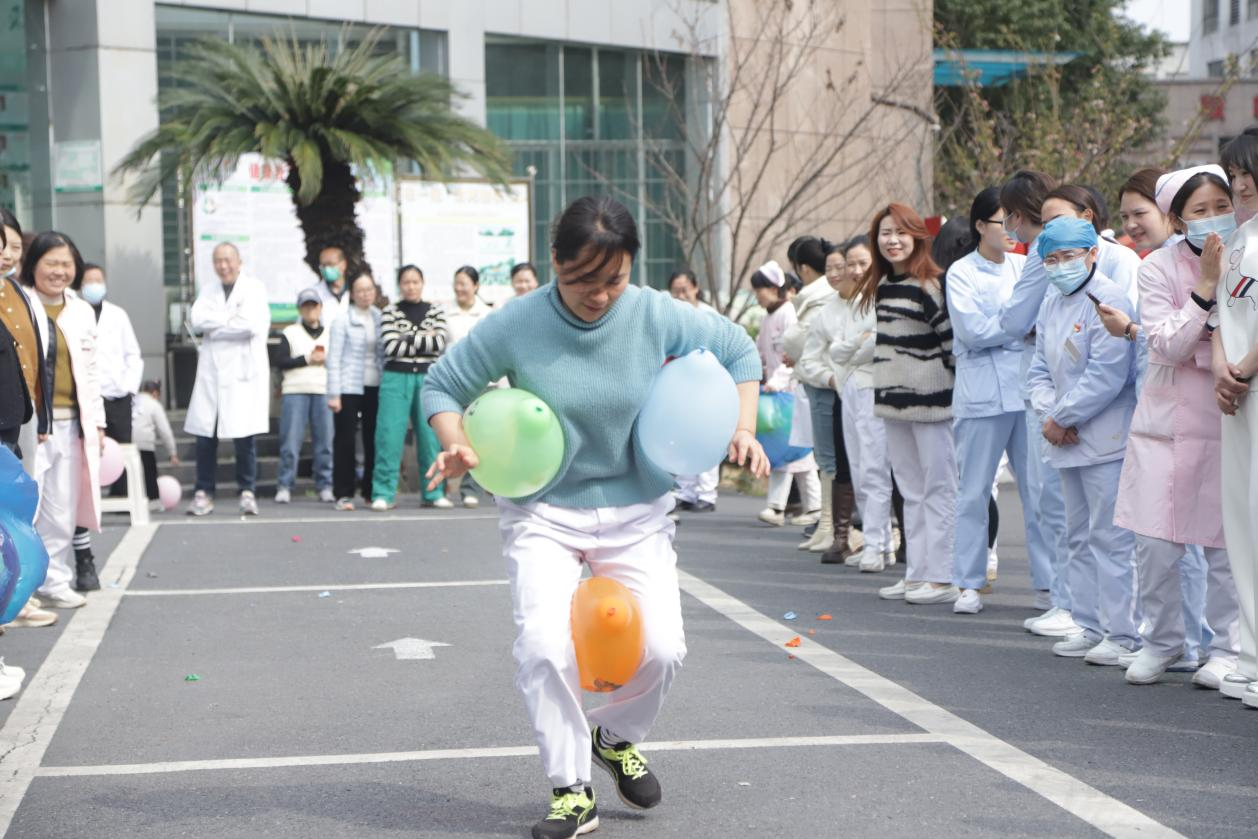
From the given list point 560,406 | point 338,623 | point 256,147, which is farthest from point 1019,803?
point 256,147

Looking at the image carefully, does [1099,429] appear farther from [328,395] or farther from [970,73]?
[970,73]

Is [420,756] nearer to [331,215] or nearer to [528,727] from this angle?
[528,727]

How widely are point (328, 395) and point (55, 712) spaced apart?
9040 mm

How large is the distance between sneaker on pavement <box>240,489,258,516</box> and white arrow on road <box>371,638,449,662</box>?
679cm

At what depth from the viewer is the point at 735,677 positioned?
7.94m

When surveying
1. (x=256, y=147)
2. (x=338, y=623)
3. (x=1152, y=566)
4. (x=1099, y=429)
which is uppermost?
(x=256, y=147)

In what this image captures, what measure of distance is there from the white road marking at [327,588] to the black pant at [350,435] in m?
5.15

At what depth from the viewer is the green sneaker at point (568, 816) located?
5266 millimetres

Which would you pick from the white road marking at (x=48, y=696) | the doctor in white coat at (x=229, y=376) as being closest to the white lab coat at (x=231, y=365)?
the doctor in white coat at (x=229, y=376)

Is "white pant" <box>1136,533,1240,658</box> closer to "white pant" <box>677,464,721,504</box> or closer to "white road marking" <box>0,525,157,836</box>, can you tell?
"white road marking" <box>0,525,157,836</box>

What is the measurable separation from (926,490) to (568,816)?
16.8 feet

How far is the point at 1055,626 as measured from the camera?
29.7 feet

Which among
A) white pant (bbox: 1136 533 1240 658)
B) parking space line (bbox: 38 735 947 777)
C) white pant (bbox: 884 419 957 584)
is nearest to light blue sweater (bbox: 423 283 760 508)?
parking space line (bbox: 38 735 947 777)

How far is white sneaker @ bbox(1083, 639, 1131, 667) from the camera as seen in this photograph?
323 inches
